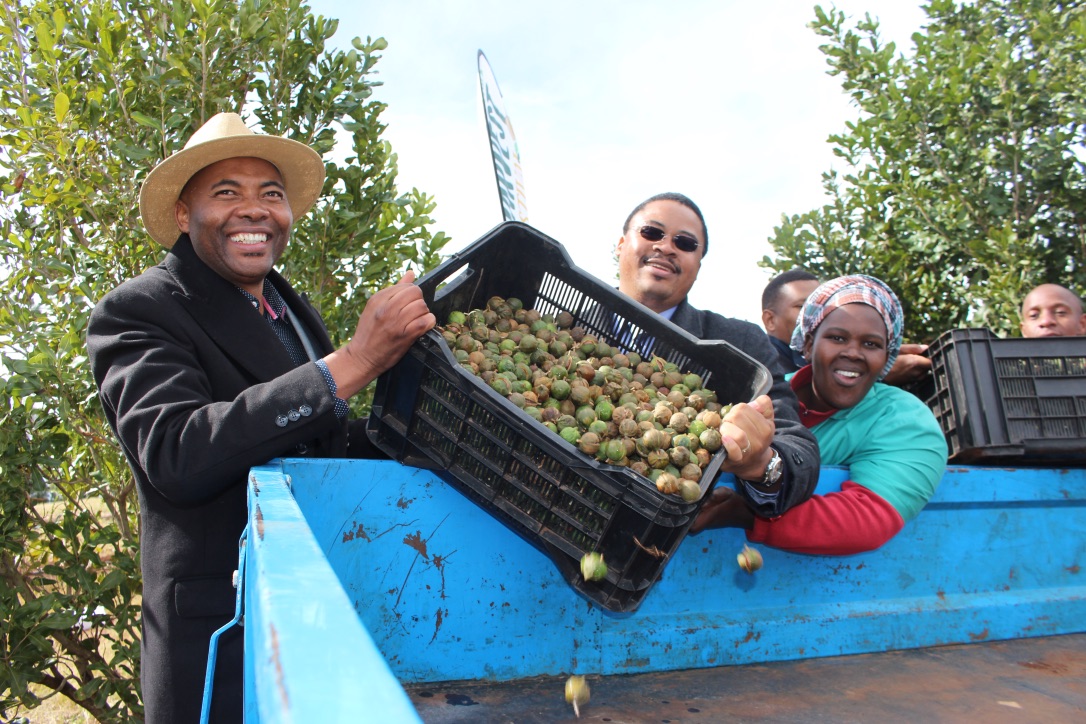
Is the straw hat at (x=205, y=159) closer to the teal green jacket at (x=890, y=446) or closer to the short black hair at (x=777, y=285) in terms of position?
the teal green jacket at (x=890, y=446)

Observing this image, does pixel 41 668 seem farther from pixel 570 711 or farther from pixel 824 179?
pixel 824 179

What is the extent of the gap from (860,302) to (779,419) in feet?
2.68

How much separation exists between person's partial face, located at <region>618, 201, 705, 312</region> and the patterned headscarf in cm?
52

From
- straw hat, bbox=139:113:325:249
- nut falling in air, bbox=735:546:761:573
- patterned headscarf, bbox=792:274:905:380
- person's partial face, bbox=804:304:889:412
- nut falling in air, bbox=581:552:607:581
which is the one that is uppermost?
straw hat, bbox=139:113:325:249

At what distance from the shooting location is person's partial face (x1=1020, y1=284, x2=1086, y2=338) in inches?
204

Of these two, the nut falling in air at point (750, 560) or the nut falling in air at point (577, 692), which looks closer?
the nut falling in air at point (577, 692)

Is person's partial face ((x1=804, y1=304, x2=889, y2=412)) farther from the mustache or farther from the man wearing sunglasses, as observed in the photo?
the mustache

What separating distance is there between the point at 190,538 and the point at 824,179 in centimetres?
698

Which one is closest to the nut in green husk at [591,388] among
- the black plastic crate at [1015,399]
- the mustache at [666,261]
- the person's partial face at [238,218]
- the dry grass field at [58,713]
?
the person's partial face at [238,218]

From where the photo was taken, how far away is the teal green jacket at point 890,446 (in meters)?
2.64

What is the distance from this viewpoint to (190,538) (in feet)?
6.66

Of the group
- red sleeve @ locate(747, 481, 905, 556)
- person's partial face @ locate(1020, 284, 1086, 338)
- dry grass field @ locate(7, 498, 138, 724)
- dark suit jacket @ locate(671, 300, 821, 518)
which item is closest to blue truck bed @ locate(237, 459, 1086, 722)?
red sleeve @ locate(747, 481, 905, 556)

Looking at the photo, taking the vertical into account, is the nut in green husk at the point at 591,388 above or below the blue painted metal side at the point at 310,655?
above

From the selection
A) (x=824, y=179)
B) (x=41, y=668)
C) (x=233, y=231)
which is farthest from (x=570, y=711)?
(x=824, y=179)
